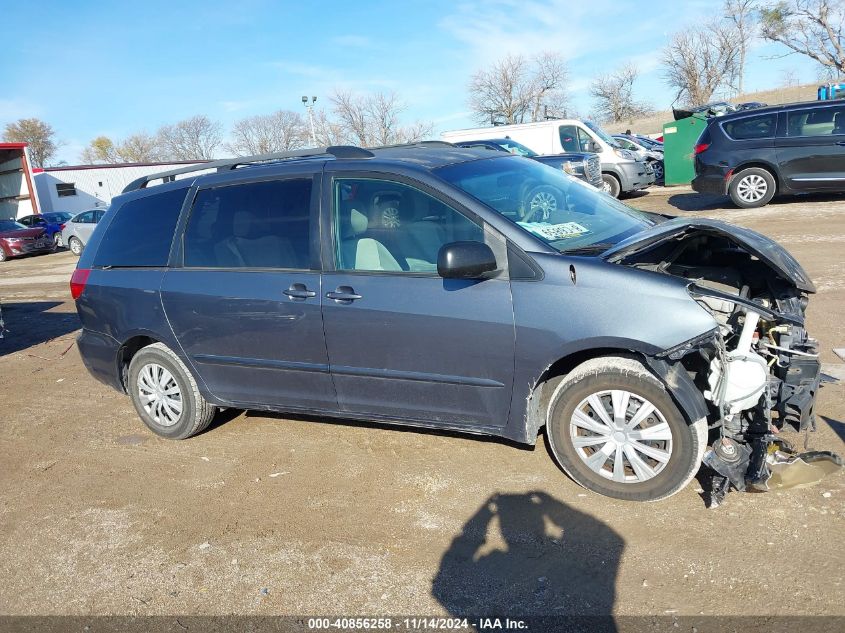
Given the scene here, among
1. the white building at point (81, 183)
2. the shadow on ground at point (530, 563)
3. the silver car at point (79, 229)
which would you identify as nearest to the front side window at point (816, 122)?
the shadow on ground at point (530, 563)

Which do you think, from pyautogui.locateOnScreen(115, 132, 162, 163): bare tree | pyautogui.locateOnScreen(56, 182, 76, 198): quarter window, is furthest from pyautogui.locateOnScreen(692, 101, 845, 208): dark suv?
pyautogui.locateOnScreen(115, 132, 162, 163): bare tree

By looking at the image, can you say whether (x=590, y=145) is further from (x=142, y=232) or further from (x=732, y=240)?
(x=732, y=240)

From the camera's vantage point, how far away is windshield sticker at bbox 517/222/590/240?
3.79 meters

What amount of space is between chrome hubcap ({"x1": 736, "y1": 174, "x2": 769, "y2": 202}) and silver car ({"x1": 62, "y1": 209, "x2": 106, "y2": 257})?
19.2 metres

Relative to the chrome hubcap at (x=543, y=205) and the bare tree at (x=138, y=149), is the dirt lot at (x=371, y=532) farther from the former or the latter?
the bare tree at (x=138, y=149)

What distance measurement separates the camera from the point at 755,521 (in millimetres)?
3230

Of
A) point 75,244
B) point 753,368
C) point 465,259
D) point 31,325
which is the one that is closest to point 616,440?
point 753,368

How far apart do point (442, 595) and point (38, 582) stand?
2.06 meters

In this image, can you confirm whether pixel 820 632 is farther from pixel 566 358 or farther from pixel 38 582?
pixel 38 582

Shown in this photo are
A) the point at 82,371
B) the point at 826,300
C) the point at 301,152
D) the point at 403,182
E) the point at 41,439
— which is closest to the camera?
the point at 403,182

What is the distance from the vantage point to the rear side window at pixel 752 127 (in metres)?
12.5

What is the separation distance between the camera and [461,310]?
3.64 meters

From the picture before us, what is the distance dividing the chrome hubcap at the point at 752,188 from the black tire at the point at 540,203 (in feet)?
33.0

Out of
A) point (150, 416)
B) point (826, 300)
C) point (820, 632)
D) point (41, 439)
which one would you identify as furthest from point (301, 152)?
point (826, 300)
